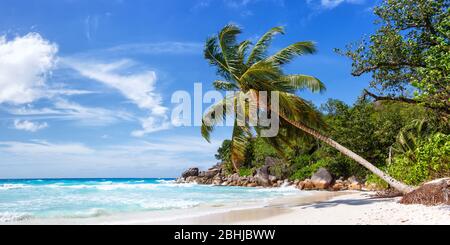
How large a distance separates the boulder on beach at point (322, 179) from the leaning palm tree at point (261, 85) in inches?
681

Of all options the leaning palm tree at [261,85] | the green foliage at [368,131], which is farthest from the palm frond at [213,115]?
the green foliage at [368,131]

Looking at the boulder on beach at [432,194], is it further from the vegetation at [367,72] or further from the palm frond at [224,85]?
the palm frond at [224,85]

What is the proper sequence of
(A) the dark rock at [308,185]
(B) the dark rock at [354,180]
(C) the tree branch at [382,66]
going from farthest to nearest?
(A) the dark rock at [308,185]
(B) the dark rock at [354,180]
(C) the tree branch at [382,66]

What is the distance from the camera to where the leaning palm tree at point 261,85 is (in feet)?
42.6

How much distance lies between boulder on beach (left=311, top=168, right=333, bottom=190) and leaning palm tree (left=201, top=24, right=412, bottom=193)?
56.7 feet

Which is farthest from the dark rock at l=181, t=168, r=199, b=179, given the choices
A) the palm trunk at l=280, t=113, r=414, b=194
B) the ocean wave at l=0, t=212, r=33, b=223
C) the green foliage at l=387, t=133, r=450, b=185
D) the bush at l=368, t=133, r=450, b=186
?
the palm trunk at l=280, t=113, r=414, b=194

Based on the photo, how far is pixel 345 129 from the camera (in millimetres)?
29062

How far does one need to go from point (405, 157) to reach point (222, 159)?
47.8 m

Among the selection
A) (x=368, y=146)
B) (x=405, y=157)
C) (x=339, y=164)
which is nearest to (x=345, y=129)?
(x=368, y=146)

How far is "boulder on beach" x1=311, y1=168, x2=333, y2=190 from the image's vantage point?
99.2 ft

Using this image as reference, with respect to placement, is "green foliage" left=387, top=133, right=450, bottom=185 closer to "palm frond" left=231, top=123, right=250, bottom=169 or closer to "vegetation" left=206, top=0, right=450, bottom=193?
"vegetation" left=206, top=0, right=450, bottom=193
